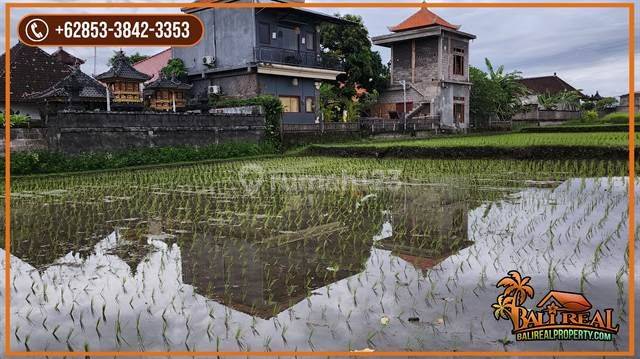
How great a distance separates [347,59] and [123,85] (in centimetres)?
1358

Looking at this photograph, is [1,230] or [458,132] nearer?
[1,230]

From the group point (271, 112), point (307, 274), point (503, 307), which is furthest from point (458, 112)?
point (503, 307)

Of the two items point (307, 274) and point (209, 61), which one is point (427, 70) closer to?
point (209, 61)

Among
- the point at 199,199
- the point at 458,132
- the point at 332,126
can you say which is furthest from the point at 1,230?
the point at 458,132

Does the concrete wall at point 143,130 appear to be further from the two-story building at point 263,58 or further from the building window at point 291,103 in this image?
the building window at point 291,103

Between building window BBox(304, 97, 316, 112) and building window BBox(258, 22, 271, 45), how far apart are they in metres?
3.73

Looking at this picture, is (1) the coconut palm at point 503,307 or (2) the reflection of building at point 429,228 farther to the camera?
(2) the reflection of building at point 429,228

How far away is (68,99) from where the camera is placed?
18297 mm

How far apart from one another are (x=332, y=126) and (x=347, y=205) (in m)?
15.6

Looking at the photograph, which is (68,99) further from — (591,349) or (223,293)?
(591,349)

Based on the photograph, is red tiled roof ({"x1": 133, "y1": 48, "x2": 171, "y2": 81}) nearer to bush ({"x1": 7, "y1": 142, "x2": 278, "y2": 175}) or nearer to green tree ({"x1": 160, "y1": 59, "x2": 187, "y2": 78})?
green tree ({"x1": 160, "y1": 59, "x2": 187, "y2": 78})

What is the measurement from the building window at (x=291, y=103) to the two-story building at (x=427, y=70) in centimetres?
711

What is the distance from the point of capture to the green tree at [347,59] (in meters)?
30.2

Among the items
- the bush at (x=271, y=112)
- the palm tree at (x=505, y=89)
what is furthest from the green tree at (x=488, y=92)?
the bush at (x=271, y=112)
